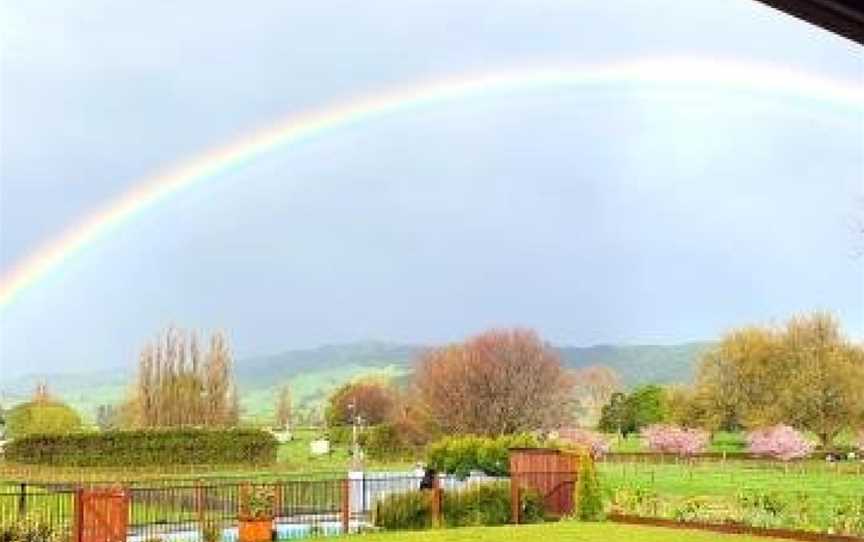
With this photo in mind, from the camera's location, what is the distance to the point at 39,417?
1107 inches

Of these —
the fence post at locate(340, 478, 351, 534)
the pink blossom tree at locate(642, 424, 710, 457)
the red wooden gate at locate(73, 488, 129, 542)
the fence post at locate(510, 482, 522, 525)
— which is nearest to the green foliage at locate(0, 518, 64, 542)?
the red wooden gate at locate(73, 488, 129, 542)

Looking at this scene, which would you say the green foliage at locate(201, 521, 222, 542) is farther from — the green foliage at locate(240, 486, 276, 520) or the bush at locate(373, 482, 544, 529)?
the bush at locate(373, 482, 544, 529)

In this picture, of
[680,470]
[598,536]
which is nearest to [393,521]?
[598,536]

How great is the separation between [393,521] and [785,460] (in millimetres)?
15040

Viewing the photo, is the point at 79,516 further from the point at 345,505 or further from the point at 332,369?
the point at 332,369

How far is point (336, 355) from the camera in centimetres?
6606

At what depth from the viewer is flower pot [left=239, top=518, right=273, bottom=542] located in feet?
37.8

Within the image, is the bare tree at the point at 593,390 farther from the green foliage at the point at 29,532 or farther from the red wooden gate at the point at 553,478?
the green foliage at the point at 29,532

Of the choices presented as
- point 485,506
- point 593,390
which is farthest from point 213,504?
point 593,390

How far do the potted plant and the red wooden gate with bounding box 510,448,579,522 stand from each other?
3465 mm

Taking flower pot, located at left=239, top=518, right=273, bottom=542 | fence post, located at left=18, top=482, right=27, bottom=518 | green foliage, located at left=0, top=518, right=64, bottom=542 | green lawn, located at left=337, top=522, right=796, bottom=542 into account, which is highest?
fence post, located at left=18, top=482, right=27, bottom=518

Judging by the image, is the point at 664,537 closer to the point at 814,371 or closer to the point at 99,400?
the point at 814,371

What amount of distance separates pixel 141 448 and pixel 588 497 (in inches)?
445

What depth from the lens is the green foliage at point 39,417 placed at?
27312 mm
